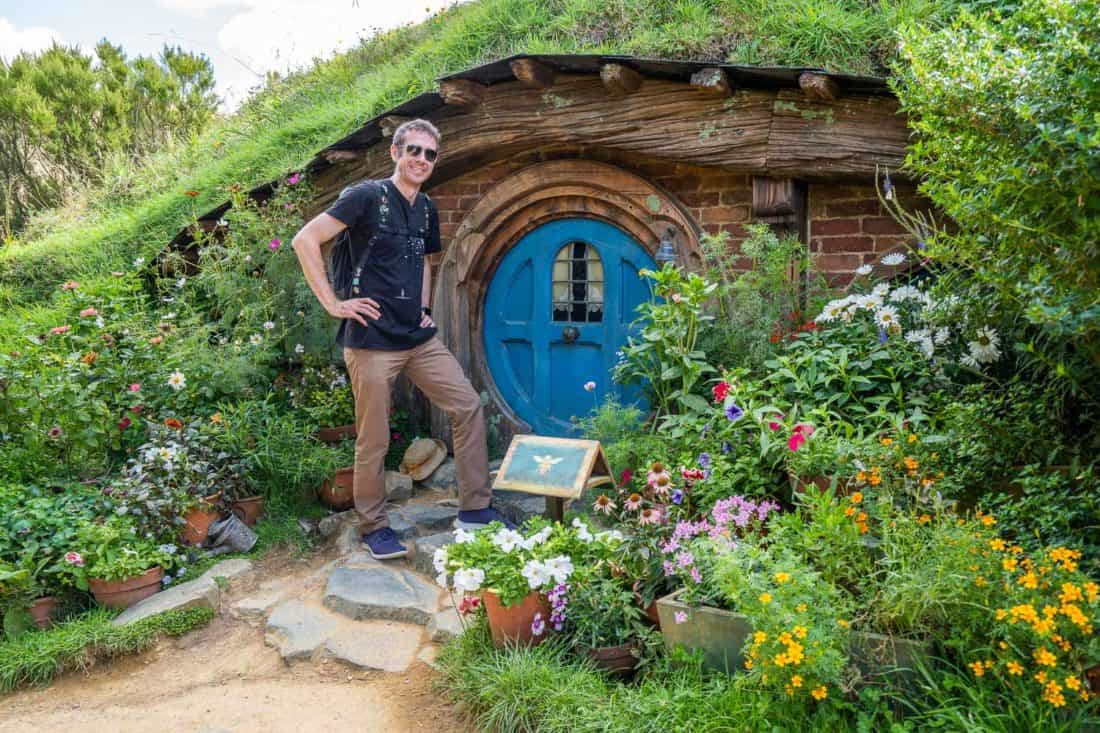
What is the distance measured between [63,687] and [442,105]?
406 cm

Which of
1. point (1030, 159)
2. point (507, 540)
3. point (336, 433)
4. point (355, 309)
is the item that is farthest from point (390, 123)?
point (1030, 159)

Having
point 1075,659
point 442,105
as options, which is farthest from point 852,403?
point 442,105

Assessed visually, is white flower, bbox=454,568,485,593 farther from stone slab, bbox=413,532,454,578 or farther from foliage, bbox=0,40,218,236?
foliage, bbox=0,40,218,236

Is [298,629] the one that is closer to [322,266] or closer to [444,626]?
[444,626]

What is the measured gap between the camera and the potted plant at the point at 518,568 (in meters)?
3.47

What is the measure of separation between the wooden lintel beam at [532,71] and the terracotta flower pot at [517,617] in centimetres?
319

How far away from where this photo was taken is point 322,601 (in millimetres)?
4598

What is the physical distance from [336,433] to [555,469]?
243cm

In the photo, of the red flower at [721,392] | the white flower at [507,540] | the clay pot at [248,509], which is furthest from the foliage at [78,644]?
the red flower at [721,392]

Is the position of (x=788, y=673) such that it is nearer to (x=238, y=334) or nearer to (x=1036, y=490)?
(x=1036, y=490)

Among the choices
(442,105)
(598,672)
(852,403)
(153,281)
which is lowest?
(598,672)

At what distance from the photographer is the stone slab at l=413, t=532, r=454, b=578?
4832mm

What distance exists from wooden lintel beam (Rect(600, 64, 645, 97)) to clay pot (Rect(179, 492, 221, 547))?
357 cm

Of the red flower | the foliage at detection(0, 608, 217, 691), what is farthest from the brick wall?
the foliage at detection(0, 608, 217, 691)
